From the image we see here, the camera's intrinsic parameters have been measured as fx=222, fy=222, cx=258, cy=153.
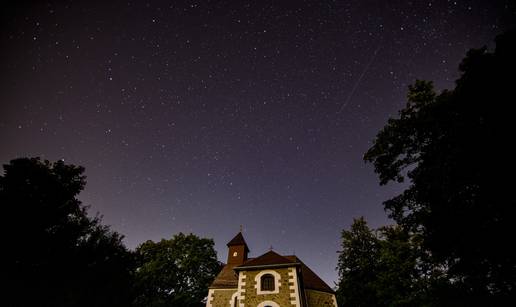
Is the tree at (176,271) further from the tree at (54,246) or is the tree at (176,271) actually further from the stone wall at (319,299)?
the stone wall at (319,299)

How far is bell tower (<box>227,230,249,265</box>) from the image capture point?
79.9 feet

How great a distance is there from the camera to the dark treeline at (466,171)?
822 cm

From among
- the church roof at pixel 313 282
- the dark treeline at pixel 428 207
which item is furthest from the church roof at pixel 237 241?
the dark treeline at pixel 428 207

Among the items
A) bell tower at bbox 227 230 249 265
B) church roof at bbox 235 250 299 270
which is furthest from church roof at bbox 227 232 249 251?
church roof at bbox 235 250 299 270

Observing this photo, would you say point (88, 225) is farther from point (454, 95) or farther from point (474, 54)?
point (474, 54)

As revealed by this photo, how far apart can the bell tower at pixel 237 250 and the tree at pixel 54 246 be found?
1138 centimetres

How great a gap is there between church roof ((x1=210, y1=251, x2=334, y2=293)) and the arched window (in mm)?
757

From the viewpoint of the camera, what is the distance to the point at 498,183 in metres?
8.26

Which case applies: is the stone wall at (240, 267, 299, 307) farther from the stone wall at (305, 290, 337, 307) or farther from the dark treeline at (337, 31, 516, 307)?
the dark treeline at (337, 31, 516, 307)

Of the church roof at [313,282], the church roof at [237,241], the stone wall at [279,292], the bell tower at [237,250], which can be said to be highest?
the church roof at [237,241]

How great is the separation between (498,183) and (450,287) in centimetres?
609

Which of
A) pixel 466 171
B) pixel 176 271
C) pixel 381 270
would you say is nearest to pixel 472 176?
pixel 466 171

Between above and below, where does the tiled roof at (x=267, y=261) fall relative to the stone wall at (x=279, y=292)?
above

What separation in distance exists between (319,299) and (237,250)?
997 cm
